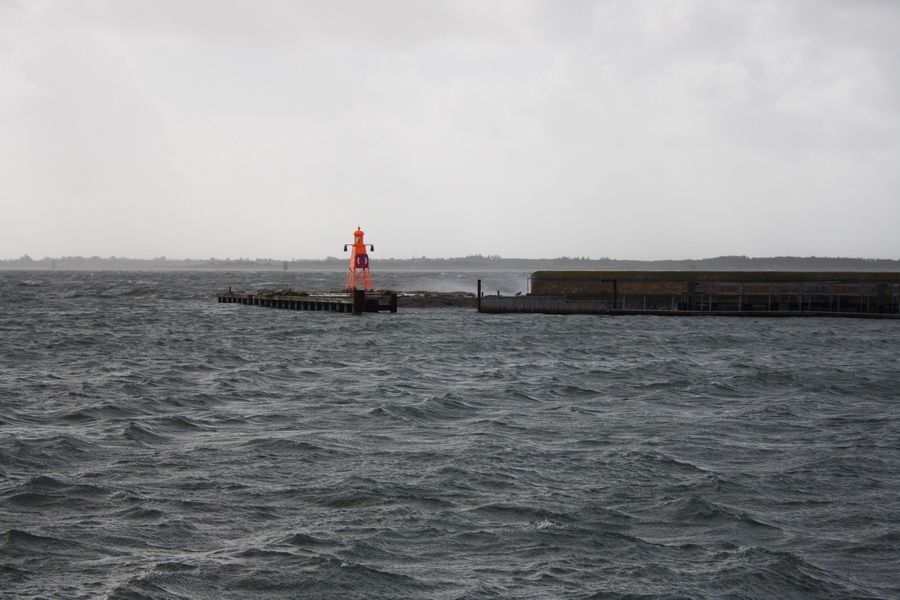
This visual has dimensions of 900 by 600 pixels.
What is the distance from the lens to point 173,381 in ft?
111

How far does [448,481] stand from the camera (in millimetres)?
17922

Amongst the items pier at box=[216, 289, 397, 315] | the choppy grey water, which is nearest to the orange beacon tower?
pier at box=[216, 289, 397, 315]

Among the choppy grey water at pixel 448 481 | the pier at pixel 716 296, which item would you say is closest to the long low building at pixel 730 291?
the pier at pixel 716 296

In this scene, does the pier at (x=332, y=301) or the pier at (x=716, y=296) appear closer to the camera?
the pier at (x=716, y=296)

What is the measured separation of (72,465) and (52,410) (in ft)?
26.3

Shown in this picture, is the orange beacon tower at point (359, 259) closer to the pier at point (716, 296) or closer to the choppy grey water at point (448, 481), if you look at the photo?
the pier at point (716, 296)

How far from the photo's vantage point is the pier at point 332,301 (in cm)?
7762

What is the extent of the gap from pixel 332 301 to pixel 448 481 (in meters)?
65.3

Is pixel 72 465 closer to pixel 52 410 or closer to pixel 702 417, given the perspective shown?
pixel 52 410

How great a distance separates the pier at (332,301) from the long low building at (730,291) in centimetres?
1355

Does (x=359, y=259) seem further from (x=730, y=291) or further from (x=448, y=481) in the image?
(x=448, y=481)

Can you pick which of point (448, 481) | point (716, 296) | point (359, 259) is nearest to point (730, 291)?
point (716, 296)

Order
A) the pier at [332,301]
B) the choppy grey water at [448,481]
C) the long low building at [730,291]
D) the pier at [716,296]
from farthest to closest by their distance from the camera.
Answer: the pier at [332,301], the long low building at [730,291], the pier at [716,296], the choppy grey water at [448,481]

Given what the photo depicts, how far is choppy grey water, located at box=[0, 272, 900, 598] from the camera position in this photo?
13148 millimetres
